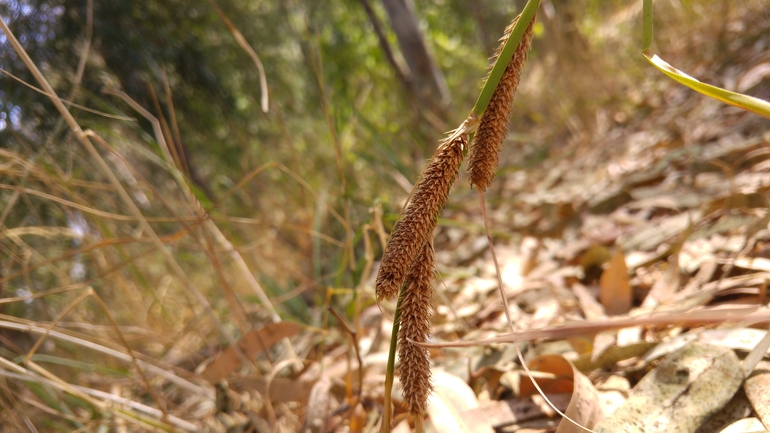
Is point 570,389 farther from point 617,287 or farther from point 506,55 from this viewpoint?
point 506,55

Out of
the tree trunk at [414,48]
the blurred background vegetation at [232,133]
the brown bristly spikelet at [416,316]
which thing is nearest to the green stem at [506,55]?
the brown bristly spikelet at [416,316]

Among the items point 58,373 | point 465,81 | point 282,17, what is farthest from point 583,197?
point 465,81

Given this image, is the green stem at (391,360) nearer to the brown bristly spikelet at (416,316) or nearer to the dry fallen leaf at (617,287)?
the brown bristly spikelet at (416,316)

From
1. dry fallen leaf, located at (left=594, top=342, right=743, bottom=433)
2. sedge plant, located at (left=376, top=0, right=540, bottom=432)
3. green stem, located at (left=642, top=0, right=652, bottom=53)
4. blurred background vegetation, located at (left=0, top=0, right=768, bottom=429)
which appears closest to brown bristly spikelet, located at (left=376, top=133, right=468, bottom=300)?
sedge plant, located at (left=376, top=0, right=540, bottom=432)

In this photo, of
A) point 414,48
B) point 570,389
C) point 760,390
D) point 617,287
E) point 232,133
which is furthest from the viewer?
point 414,48

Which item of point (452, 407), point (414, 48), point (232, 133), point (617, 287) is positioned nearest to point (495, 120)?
point (452, 407)

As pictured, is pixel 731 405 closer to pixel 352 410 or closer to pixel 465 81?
pixel 352 410
